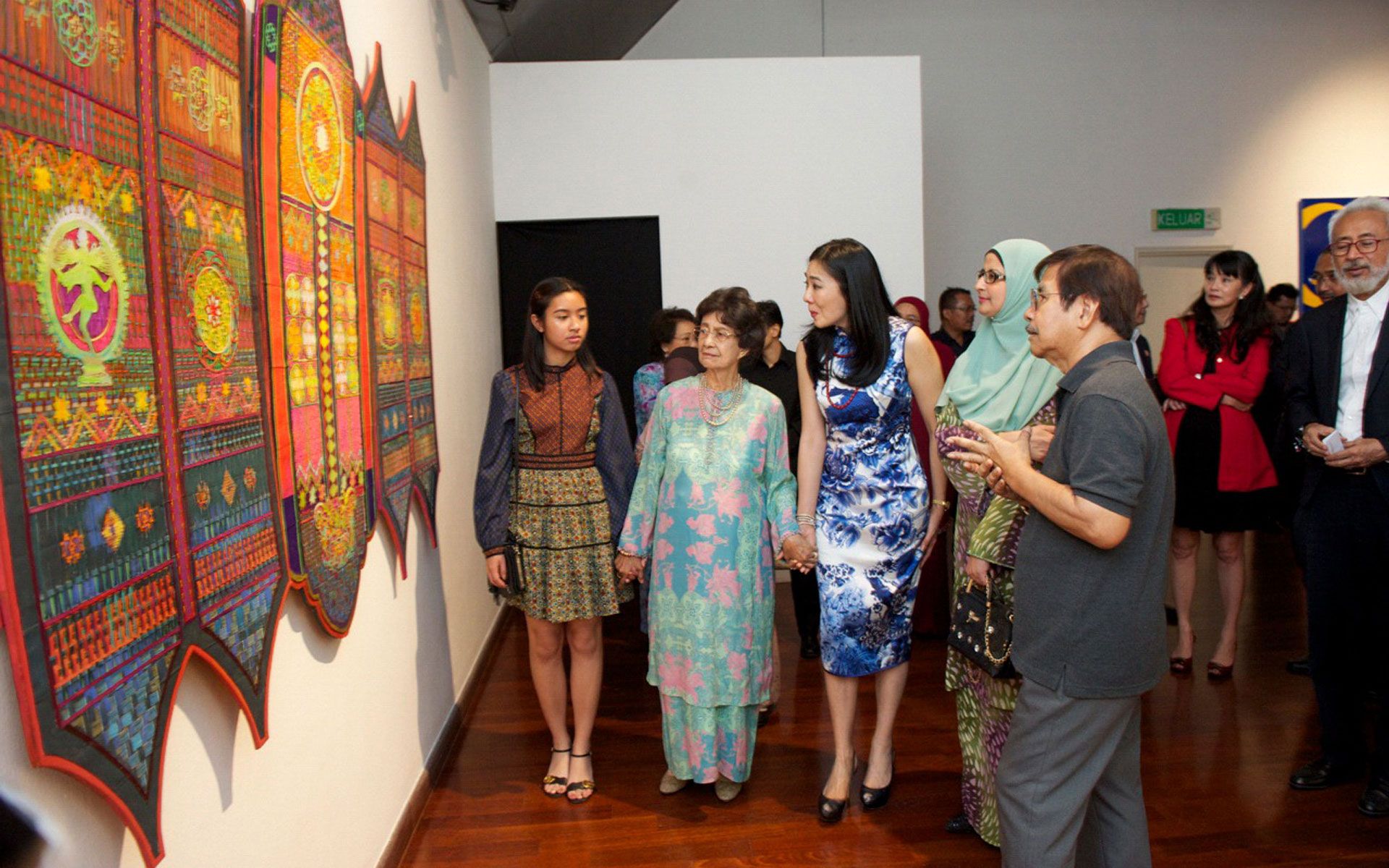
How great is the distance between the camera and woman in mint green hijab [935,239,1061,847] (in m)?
2.27

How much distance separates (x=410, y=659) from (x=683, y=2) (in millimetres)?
6136

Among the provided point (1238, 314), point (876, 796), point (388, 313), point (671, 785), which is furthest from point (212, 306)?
point (1238, 314)

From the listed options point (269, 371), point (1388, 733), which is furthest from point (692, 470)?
point (1388, 733)

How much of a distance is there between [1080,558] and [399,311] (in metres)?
2.01

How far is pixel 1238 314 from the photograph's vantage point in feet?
12.3

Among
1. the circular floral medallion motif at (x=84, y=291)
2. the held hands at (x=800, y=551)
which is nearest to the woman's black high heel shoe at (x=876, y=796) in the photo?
the held hands at (x=800, y=551)

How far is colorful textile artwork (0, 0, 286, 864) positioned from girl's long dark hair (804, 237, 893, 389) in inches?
61.6

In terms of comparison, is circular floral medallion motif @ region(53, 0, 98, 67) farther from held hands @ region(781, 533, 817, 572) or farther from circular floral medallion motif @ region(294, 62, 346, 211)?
held hands @ region(781, 533, 817, 572)

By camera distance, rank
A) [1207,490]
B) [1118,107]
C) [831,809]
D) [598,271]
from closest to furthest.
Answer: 1. [831,809]
2. [1207,490]
3. [598,271]
4. [1118,107]

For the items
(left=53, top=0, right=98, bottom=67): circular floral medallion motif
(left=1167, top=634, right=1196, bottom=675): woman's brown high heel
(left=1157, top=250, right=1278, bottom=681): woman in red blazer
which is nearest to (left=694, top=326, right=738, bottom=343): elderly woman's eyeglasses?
(left=53, top=0, right=98, bottom=67): circular floral medallion motif

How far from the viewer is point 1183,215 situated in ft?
25.7

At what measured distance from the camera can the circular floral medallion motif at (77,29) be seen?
1.05m

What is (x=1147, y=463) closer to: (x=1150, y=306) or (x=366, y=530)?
(x=366, y=530)

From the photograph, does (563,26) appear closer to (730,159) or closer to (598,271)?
(730,159)
